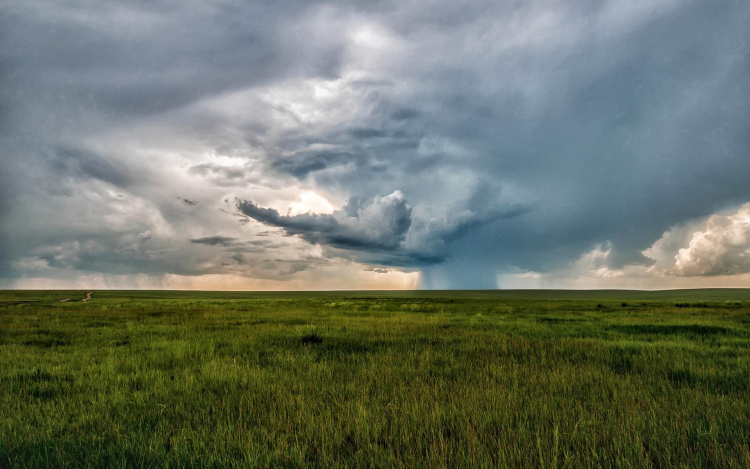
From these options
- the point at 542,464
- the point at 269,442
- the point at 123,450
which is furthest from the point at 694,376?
the point at 123,450

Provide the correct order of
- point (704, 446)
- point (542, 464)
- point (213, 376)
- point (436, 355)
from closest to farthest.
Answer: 1. point (542, 464)
2. point (704, 446)
3. point (213, 376)
4. point (436, 355)

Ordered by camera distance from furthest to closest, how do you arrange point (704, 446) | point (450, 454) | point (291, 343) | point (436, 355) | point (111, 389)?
point (291, 343) → point (436, 355) → point (111, 389) → point (704, 446) → point (450, 454)

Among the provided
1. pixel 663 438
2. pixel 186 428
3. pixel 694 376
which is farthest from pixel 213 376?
pixel 694 376

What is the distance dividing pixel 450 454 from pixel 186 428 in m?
3.51

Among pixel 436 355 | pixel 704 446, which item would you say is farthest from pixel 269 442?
pixel 436 355

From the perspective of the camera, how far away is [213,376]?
7.60 meters

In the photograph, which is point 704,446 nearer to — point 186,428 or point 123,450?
point 186,428

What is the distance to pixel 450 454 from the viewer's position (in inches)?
155

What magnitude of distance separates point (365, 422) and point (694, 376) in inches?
298

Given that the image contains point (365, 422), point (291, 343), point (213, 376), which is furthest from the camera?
point (291, 343)

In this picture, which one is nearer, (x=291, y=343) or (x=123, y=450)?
(x=123, y=450)

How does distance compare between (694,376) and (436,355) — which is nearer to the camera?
(694,376)

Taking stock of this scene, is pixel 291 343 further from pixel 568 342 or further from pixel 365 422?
pixel 568 342

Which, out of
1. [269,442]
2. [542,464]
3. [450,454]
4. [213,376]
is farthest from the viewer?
[213,376]
